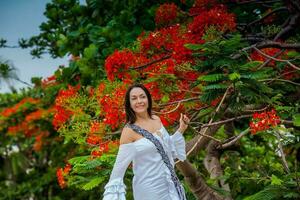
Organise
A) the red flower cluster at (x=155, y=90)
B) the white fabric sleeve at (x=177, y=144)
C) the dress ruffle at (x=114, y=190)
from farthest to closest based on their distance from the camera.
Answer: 1. the red flower cluster at (x=155, y=90)
2. the white fabric sleeve at (x=177, y=144)
3. the dress ruffle at (x=114, y=190)

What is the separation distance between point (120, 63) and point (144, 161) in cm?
256

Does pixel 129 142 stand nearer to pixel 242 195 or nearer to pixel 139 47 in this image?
pixel 139 47

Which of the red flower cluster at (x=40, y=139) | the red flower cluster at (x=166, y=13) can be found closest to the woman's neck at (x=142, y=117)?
the red flower cluster at (x=166, y=13)

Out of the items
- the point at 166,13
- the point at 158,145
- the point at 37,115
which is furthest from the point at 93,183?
the point at 37,115

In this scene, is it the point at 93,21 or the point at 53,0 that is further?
the point at 53,0

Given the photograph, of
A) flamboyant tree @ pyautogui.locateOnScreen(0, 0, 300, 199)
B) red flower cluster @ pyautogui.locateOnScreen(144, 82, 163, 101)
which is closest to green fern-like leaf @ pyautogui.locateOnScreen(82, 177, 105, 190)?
flamboyant tree @ pyautogui.locateOnScreen(0, 0, 300, 199)

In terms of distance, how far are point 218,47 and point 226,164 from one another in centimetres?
547

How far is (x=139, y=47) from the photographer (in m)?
6.48

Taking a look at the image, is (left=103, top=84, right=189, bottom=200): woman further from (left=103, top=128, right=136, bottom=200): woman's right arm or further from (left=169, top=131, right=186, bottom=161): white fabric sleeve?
(left=169, top=131, right=186, bottom=161): white fabric sleeve

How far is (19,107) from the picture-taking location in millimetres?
13633

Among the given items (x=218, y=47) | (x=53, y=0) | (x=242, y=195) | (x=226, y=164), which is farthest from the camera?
(x=226, y=164)

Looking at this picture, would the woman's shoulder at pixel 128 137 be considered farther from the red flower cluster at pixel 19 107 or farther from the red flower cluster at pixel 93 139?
the red flower cluster at pixel 19 107

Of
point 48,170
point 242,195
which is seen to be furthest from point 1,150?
point 242,195

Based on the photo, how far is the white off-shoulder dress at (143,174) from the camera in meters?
3.82
